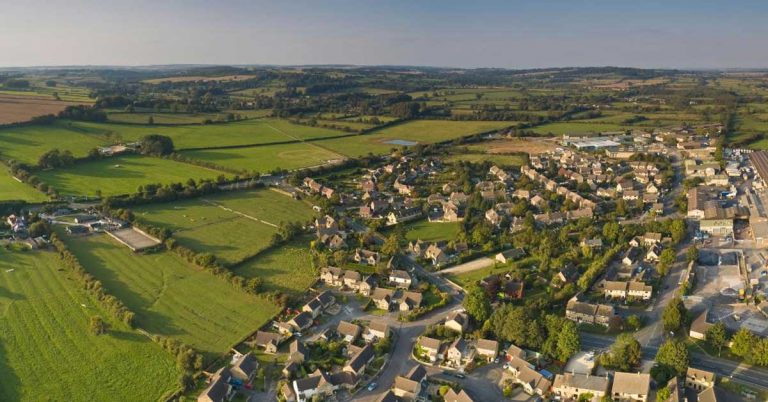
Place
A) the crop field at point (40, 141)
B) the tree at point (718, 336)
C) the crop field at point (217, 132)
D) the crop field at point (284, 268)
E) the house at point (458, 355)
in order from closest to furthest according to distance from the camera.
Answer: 1. the tree at point (718, 336)
2. the house at point (458, 355)
3. the crop field at point (284, 268)
4. the crop field at point (40, 141)
5. the crop field at point (217, 132)

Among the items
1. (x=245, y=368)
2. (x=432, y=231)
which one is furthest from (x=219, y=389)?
(x=432, y=231)

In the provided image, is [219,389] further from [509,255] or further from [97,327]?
[509,255]

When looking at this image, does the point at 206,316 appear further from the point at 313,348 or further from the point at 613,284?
the point at 613,284

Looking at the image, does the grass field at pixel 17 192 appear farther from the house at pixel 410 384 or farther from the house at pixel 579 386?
the house at pixel 579 386

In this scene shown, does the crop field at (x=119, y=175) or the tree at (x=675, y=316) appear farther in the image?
the crop field at (x=119, y=175)

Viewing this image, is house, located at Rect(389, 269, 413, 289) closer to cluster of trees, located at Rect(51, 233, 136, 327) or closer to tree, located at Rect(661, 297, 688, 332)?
tree, located at Rect(661, 297, 688, 332)

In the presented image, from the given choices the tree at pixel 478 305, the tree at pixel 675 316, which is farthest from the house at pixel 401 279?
the tree at pixel 675 316

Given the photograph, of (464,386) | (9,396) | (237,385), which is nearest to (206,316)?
(237,385)
